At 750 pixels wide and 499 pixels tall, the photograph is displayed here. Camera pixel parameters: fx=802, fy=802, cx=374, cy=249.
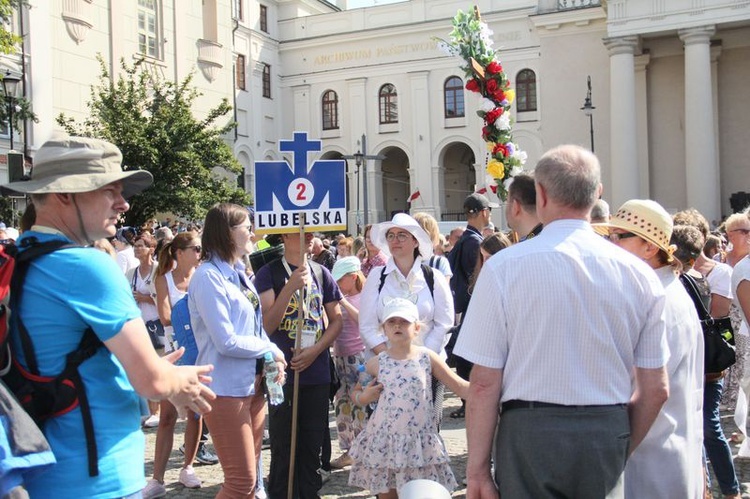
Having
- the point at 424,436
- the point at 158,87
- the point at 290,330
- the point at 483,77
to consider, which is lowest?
the point at 424,436

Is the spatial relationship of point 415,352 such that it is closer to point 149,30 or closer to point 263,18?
point 149,30

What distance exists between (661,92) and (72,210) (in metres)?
36.2

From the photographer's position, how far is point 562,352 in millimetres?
2889

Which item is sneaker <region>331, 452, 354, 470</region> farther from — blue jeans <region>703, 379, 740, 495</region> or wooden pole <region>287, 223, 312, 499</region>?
blue jeans <region>703, 379, 740, 495</region>

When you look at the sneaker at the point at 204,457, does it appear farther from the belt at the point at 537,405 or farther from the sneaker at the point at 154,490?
the belt at the point at 537,405

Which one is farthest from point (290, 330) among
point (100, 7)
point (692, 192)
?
point (692, 192)

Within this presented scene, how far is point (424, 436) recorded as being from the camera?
520 cm

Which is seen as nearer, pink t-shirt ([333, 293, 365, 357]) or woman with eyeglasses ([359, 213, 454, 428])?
woman with eyeglasses ([359, 213, 454, 428])

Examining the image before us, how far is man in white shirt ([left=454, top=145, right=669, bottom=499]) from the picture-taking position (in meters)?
2.87

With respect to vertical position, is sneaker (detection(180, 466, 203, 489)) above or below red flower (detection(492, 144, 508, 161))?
below

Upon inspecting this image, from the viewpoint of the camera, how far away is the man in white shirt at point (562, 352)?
287cm

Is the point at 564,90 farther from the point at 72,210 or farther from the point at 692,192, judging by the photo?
the point at 72,210

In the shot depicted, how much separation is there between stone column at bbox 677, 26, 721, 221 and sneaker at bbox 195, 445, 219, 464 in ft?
93.0

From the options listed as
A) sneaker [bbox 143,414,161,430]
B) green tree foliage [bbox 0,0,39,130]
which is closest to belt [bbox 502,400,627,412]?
sneaker [bbox 143,414,161,430]
